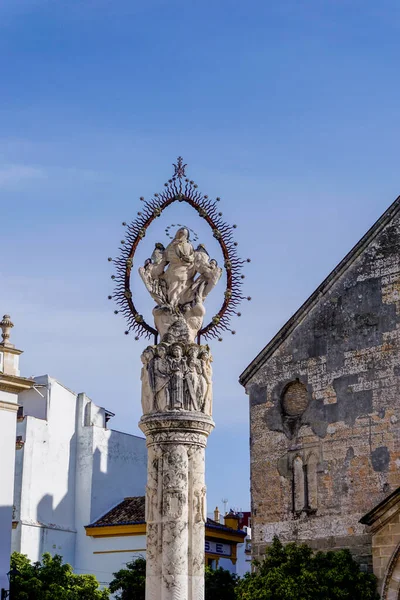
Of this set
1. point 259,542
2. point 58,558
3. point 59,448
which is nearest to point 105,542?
point 59,448

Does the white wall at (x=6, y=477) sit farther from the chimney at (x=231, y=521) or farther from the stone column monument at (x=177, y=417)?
the chimney at (x=231, y=521)

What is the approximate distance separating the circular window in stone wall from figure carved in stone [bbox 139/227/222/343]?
7.27 metres

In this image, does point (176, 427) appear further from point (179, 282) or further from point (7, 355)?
point (7, 355)

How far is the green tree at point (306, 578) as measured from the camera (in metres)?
21.2

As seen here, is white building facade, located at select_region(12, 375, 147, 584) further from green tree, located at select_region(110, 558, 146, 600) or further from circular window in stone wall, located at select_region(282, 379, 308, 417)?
circular window in stone wall, located at select_region(282, 379, 308, 417)

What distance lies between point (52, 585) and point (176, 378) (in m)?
9.96

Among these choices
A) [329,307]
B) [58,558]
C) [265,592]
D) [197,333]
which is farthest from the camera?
[58,558]

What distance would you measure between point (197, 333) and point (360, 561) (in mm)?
7309

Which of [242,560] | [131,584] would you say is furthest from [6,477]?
[242,560]

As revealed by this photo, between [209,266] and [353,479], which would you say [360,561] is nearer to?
[353,479]

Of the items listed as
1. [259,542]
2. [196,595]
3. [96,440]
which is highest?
[96,440]

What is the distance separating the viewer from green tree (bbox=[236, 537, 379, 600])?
21188 millimetres

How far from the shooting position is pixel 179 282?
57.6 feet

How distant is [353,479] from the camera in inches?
902
